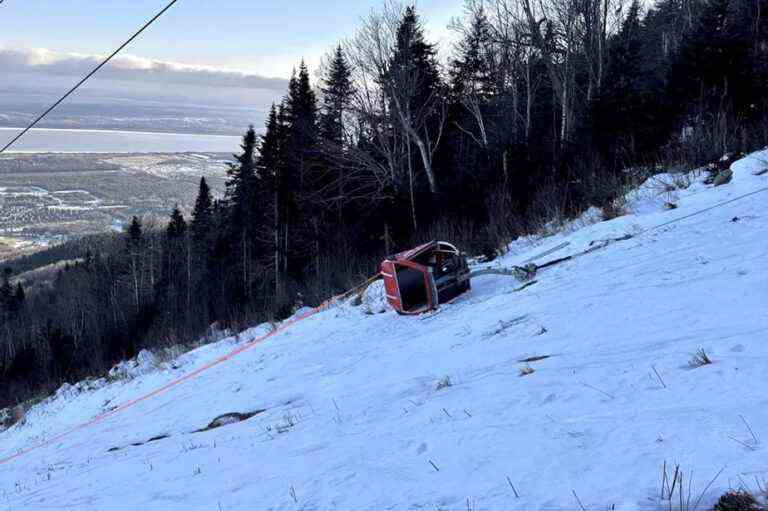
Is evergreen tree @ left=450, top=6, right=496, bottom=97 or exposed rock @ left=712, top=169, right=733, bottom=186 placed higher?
evergreen tree @ left=450, top=6, right=496, bottom=97

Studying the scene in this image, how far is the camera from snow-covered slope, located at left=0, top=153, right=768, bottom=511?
3168 millimetres

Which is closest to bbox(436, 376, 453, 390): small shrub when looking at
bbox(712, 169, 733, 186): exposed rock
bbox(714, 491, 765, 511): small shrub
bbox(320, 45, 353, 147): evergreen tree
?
bbox(714, 491, 765, 511): small shrub

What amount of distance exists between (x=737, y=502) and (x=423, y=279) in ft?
24.5

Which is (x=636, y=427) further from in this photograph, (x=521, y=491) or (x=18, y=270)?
(x=18, y=270)

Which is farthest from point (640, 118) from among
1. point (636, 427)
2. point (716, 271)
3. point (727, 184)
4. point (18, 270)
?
point (18, 270)

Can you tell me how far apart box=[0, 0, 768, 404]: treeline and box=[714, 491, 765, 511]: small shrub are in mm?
10476

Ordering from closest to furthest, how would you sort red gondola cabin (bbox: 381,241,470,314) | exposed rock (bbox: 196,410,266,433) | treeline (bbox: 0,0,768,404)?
exposed rock (bbox: 196,410,266,433) → red gondola cabin (bbox: 381,241,470,314) → treeline (bbox: 0,0,768,404)

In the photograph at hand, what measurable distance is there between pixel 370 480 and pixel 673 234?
6.14 meters

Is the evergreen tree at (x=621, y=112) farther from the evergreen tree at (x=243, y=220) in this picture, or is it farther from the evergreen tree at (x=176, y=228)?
the evergreen tree at (x=176, y=228)

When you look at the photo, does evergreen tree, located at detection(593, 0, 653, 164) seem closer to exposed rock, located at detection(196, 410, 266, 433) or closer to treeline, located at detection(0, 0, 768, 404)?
treeline, located at detection(0, 0, 768, 404)

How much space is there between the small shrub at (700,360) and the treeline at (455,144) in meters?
8.62

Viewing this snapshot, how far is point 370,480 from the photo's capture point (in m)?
3.85

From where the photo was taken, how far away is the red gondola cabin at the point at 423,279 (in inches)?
380

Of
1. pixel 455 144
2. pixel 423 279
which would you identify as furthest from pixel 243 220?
pixel 423 279
